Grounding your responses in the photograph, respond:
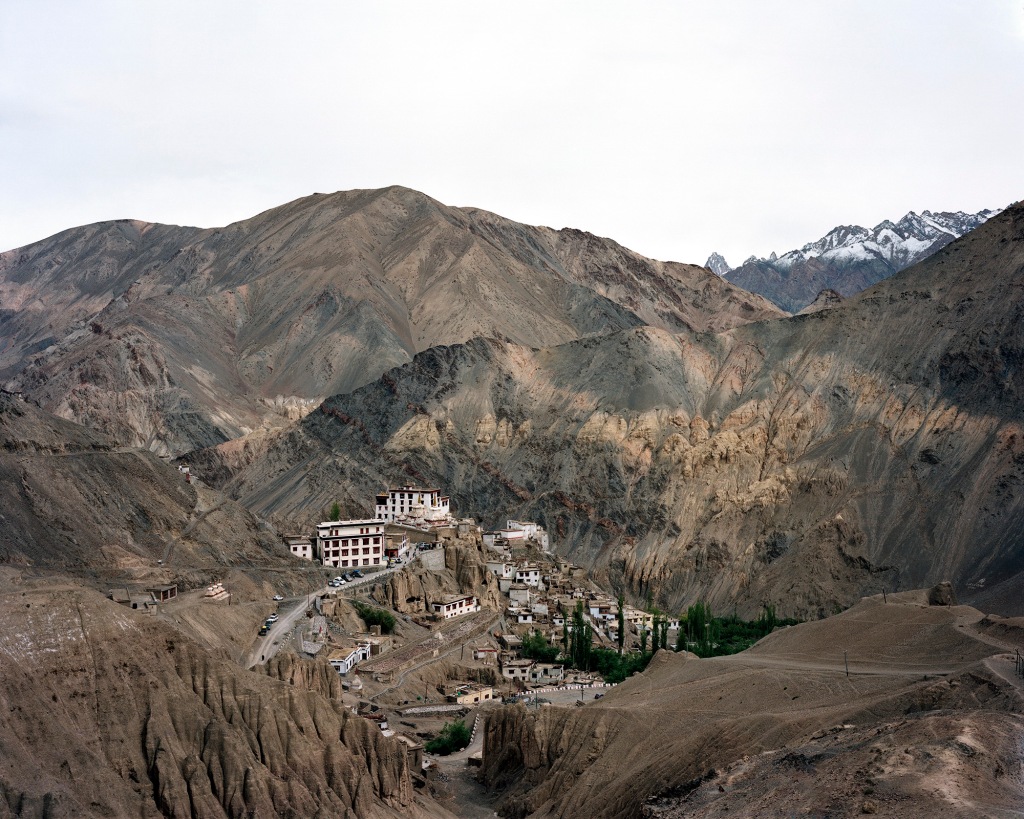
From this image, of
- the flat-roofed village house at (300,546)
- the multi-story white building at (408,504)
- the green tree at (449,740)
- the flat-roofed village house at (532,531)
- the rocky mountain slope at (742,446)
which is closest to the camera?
the green tree at (449,740)

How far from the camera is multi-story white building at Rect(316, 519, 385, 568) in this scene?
96.8 metres

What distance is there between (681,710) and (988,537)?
71.0m

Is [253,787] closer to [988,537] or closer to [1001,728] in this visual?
[1001,728]

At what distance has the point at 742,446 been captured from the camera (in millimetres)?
148875

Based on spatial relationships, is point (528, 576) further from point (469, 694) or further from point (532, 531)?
point (469, 694)

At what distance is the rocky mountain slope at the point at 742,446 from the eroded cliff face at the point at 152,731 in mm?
78610

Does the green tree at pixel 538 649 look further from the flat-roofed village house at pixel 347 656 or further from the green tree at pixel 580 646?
the flat-roofed village house at pixel 347 656

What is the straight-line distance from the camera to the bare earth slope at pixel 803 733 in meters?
38.0

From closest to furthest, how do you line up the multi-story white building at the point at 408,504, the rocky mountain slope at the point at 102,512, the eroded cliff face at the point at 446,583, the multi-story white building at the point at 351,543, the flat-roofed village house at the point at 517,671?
the rocky mountain slope at the point at 102,512 < the flat-roofed village house at the point at 517,671 < the eroded cliff face at the point at 446,583 < the multi-story white building at the point at 351,543 < the multi-story white building at the point at 408,504

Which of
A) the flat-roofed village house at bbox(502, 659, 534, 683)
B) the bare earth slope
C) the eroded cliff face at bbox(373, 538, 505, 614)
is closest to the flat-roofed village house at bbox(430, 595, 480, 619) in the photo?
the eroded cliff face at bbox(373, 538, 505, 614)

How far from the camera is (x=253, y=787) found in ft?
162

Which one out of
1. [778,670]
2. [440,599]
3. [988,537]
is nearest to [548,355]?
[988,537]

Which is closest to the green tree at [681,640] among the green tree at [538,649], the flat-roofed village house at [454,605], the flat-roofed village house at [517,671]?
the green tree at [538,649]

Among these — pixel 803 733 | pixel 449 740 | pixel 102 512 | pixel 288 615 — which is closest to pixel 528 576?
pixel 288 615
